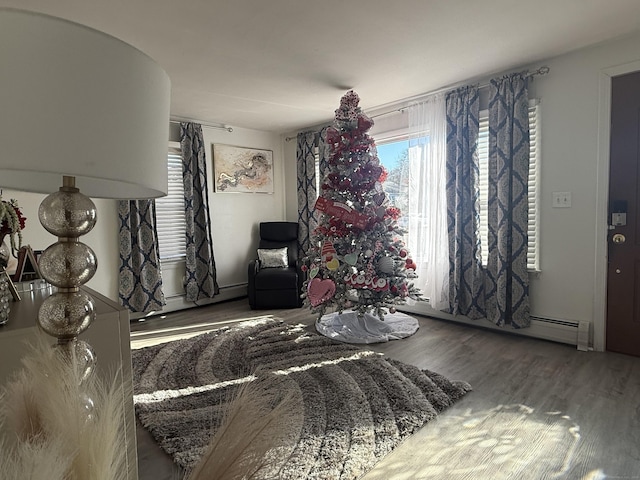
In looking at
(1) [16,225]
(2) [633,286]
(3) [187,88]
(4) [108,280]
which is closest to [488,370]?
(2) [633,286]

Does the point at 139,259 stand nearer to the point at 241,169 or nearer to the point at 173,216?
the point at 173,216

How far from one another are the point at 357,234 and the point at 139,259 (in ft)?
Result: 8.32

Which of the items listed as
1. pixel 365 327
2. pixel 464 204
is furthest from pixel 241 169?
pixel 464 204

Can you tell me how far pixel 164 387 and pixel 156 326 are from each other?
1.68 m

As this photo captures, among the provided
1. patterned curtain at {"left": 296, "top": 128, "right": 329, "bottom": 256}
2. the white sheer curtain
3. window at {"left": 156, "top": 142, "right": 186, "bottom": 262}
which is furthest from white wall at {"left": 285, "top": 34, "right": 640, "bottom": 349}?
window at {"left": 156, "top": 142, "right": 186, "bottom": 262}

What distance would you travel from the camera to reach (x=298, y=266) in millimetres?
5172

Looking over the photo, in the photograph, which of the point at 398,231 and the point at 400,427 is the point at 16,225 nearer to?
the point at 400,427

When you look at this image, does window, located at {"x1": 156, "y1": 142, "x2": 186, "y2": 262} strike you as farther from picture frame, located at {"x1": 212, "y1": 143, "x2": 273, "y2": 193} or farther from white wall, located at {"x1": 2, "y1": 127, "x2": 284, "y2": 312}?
picture frame, located at {"x1": 212, "y1": 143, "x2": 273, "y2": 193}

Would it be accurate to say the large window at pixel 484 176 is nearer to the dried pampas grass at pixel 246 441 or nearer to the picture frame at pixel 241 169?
the picture frame at pixel 241 169

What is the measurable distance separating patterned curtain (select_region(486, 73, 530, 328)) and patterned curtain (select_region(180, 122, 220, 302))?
132 inches

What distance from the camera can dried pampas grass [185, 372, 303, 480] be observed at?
1.22 ft

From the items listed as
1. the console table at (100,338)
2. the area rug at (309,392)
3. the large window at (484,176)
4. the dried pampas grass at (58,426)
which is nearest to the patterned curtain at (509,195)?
the large window at (484,176)

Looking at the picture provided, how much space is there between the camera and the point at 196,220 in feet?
15.7

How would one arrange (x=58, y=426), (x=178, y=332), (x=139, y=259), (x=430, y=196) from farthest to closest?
(x=139, y=259) < (x=430, y=196) < (x=178, y=332) < (x=58, y=426)
